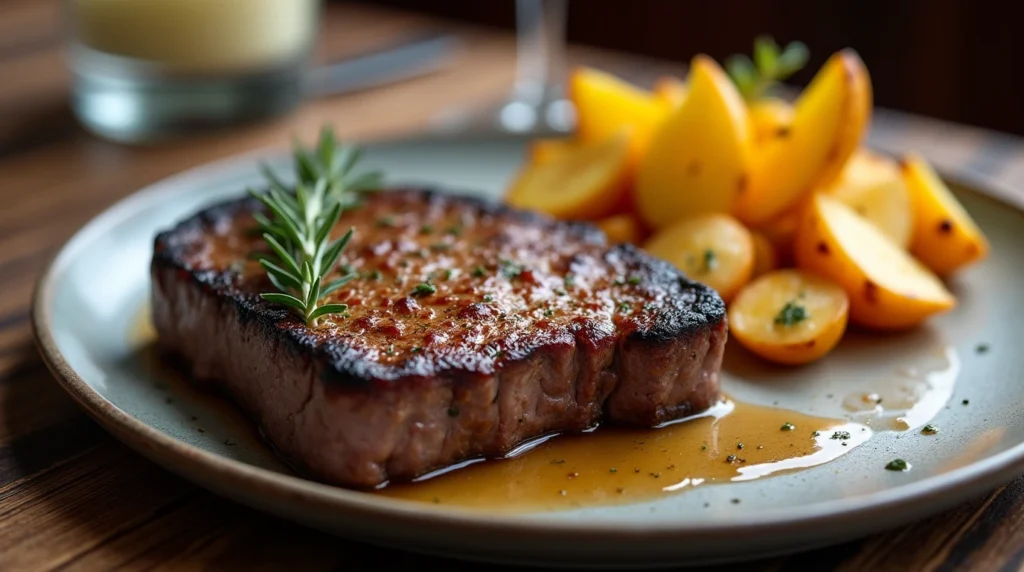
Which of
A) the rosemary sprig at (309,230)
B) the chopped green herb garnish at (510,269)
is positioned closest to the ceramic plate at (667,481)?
the rosemary sprig at (309,230)

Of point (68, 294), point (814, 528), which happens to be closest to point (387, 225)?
point (68, 294)

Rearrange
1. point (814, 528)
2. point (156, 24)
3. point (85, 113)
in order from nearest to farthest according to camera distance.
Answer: point (814, 528), point (156, 24), point (85, 113)

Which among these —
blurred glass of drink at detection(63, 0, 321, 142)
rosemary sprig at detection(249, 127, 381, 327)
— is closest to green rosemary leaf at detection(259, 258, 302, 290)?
rosemary sprig at detection(249, 127, 381, 327)

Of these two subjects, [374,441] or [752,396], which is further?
[752,396]

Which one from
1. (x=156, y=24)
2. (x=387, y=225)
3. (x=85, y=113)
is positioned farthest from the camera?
(x=85, y=113)

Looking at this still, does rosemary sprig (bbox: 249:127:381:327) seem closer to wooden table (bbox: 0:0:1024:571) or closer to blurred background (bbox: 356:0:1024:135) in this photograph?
wooden table (bbox: 0:0:1024:571)

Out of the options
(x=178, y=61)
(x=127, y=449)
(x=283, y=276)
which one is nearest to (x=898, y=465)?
(x=283, y=276)

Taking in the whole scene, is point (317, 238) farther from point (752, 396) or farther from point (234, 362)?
point (752, 396)

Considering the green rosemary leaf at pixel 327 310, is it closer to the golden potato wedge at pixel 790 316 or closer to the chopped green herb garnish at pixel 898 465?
the golden potato wedge at pixel 790 316
